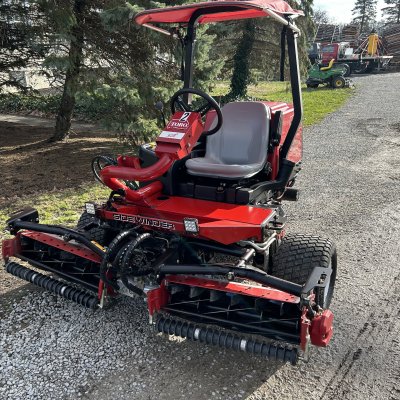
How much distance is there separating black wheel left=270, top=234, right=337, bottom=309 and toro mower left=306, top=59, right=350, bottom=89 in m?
17.0

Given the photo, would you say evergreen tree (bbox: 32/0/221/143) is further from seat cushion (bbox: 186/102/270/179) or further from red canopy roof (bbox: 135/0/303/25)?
seat cushion (bbox: 186/102/270/179)

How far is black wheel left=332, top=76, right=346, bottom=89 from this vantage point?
19.0 m

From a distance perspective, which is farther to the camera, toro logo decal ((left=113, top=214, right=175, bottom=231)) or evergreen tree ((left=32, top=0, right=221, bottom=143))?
evergreen tree ((left=32, top=0, right=221, bottom=143))

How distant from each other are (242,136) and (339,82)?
16.8 metres

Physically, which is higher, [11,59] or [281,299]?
[11,59]

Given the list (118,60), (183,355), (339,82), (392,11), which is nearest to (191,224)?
(183,355)

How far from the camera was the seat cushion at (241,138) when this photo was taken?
12.5ft

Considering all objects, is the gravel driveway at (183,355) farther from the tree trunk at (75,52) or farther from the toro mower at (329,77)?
the toro mower at (329,77)

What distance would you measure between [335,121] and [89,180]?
7.90 metres

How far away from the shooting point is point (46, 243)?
10.8ft

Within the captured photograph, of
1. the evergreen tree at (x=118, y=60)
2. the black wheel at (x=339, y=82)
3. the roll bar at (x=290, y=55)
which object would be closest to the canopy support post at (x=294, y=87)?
the roll bar at (x=290, y=55)

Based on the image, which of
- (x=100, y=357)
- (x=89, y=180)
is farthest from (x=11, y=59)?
(x=100, y=357)

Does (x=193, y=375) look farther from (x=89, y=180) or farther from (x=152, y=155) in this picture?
(x=89, y=180)

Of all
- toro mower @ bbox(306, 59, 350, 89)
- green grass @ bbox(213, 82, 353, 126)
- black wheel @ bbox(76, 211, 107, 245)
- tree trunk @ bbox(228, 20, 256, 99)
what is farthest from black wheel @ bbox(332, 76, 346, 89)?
black wheel @ bbox(76, 211, 107, 245)
